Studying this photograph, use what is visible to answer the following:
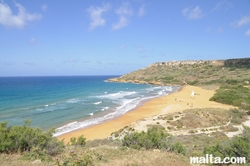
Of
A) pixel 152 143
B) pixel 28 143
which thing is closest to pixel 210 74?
pixel 152 143

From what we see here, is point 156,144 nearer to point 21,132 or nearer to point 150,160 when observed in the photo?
point 150,160

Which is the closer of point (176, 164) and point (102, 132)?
point (176, 164)

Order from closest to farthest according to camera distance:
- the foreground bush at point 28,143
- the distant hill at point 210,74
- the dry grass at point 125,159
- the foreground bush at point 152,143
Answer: the dry grass at point 125,159 < the foreground bush at point 28,143 < the foreground bush at point 152,143 < the distant hill at point 210,74

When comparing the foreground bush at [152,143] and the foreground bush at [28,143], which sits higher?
the foreground bush at [28,143]

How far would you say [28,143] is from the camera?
26.3 feet

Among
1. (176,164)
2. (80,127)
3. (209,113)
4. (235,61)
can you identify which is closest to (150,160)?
(176,164)

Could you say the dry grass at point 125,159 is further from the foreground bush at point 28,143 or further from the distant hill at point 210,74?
the distant hill at point 210,74

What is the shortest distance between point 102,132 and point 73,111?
12.7m

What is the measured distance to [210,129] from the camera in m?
20.0

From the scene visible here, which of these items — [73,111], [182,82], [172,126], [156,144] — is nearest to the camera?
[156,144]

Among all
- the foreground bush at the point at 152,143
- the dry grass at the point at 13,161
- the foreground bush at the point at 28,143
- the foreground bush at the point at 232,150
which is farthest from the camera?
the foreground bush at the point at 152,143

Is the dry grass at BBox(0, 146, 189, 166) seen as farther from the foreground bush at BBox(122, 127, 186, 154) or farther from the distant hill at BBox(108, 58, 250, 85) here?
the distant hill at BBox(108, 58, 250, 85)

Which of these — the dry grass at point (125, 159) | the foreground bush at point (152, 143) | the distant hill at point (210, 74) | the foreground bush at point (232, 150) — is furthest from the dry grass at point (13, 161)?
the distant hill at point (210, 74)

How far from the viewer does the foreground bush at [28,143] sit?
24.3 feet
